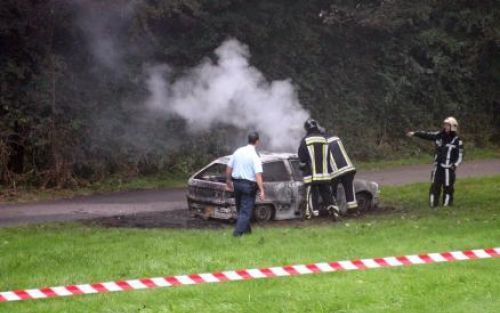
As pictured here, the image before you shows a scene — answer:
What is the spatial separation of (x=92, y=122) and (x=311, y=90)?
8393 millimetres

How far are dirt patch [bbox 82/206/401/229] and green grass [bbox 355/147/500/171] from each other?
30.2 ft

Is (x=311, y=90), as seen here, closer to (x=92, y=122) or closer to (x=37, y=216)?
(x=92, y=122)

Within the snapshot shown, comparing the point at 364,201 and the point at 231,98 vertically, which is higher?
the point at 231,98

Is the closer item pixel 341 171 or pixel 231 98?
pixel 341 171

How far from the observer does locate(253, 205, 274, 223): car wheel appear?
1426cm

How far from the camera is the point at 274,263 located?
9.54 m

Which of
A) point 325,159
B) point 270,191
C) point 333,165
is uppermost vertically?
point 325,159

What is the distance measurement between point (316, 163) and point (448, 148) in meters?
2.97

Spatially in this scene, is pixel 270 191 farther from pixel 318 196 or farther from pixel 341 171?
pixel 341 171

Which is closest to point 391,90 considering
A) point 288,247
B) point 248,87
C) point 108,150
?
point 248,87

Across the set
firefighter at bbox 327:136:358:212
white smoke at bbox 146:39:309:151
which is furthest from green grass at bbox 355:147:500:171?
firefighter at bbox 327:136:358:212

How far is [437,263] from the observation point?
30.5 ft

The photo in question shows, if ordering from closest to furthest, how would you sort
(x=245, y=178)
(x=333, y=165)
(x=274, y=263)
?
1. (x=274, y=263)
2. (x=245, y=178)
3. (x=333, y=165)

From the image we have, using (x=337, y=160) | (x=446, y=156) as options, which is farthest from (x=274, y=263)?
(x=446, y=156)
